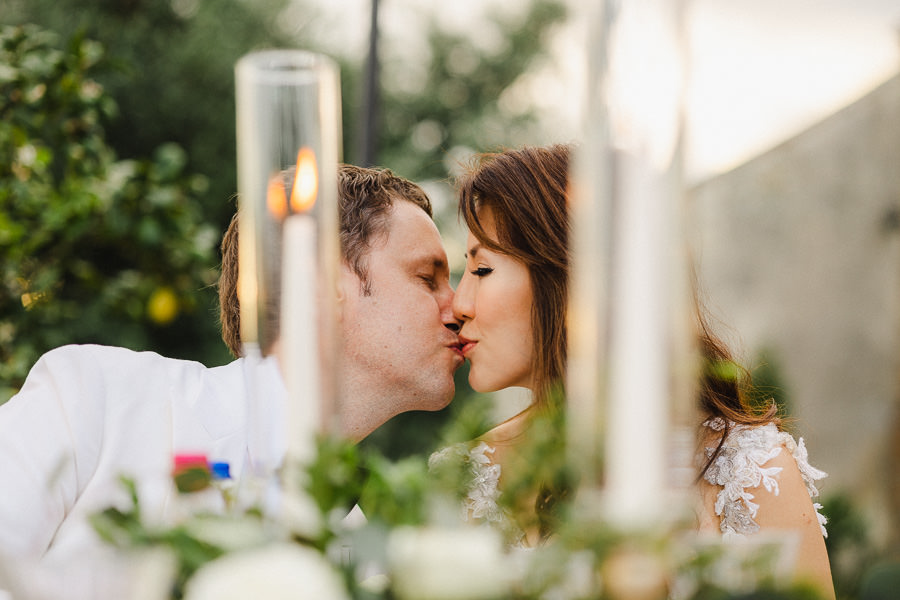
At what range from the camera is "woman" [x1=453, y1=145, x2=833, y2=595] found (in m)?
2.04

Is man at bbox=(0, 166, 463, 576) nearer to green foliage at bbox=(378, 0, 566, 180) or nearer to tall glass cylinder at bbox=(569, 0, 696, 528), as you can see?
tall glass cylinder at bbox=(569, 0, 696, 528)

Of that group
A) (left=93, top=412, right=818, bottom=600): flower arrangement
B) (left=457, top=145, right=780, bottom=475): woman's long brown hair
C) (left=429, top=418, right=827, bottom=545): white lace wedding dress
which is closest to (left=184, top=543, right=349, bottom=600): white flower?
(left=93, top=412, right=818, bottom=600): flower arrangement

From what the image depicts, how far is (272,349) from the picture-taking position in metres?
0.79

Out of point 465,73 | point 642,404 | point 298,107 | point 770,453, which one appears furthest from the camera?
point 465,73

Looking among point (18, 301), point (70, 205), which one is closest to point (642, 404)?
point (70, 205)

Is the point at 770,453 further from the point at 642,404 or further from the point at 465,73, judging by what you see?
the point at 465,73

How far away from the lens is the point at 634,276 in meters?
0.66

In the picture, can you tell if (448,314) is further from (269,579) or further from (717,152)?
(717,152)

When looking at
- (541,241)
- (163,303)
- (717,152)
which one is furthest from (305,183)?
(717,152)

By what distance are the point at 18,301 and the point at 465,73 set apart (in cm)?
605

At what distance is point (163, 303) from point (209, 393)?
58.6 inches

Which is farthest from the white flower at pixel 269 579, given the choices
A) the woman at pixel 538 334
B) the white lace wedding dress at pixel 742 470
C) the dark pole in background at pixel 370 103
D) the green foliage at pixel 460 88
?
the green foliage at pixel 460 88

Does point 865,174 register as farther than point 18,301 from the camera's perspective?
Yes

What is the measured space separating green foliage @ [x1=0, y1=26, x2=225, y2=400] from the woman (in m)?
1.28
